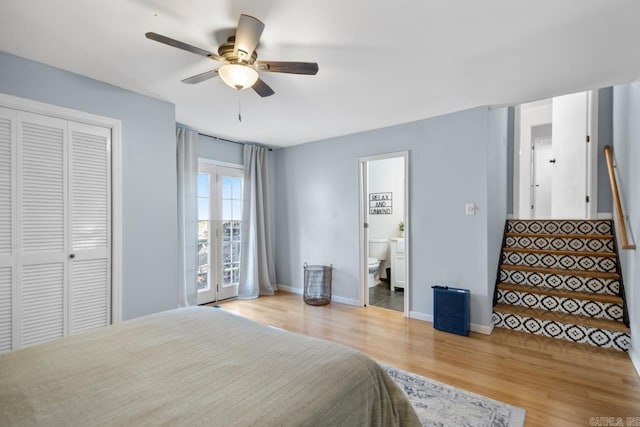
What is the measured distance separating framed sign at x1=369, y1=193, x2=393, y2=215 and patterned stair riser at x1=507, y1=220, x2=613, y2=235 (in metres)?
1.90

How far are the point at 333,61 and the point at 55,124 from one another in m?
2.30

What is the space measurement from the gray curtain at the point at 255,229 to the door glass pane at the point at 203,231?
55 centimetres

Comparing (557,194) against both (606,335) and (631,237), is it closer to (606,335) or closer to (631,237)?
(631,237)

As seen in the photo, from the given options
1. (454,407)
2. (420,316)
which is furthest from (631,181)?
(454,407)

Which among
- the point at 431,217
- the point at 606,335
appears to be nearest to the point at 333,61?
the point at 431,217

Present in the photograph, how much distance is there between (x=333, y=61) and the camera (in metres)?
2.32

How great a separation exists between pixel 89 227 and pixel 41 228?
0.31 metres

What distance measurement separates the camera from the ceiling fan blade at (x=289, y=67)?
188 cm

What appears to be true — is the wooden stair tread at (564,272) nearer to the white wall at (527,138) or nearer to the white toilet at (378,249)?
the white toilet at (378,249)

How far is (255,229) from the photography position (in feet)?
15.5

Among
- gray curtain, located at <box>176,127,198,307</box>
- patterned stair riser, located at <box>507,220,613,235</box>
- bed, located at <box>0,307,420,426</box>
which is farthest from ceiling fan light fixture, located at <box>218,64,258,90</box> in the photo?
patterned stair riser, located at <box>507,220,613,235</box>

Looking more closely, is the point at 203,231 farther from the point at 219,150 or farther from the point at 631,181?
the point at 631,181

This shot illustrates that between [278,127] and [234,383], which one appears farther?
[278,127]

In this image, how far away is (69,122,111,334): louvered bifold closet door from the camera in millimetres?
2555
